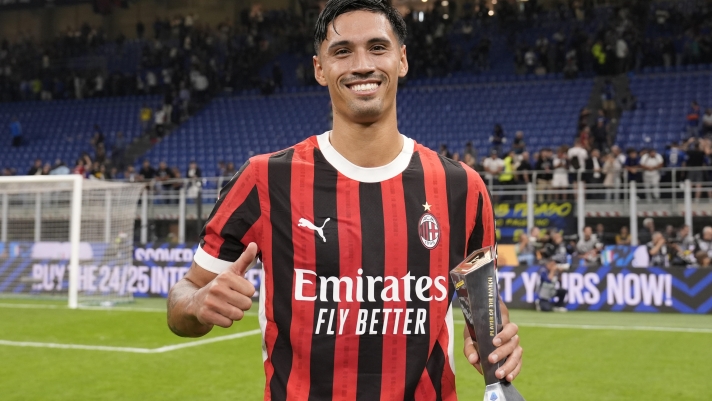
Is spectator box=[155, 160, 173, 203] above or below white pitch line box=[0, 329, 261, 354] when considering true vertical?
above

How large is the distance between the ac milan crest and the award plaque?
1.41ft

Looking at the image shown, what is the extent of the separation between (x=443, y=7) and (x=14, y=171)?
14.8m

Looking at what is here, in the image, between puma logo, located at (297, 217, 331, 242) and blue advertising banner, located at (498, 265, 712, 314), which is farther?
blue advertising banner, located at (498, 265, 712, 314)

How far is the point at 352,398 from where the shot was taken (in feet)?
8.27

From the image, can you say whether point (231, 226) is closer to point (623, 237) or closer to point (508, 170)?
point (623, 237)

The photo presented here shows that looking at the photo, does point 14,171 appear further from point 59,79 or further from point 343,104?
point 343,104

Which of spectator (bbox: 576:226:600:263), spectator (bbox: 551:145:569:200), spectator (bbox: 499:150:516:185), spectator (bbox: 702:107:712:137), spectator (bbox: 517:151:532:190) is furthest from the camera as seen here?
spectator (bbox: 702:107:712:137)

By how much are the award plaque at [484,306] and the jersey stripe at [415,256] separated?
382mm

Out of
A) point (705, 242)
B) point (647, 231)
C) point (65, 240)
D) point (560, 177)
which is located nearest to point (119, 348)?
point (65, 240)

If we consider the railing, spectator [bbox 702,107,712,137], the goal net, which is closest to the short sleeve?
the goal net

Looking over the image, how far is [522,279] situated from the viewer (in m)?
14.9

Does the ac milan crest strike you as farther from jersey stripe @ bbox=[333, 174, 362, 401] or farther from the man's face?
the man's face

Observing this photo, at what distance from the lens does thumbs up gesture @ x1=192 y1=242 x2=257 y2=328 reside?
212 centimetres

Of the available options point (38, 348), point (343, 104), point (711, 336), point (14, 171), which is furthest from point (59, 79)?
point (343, 104)
